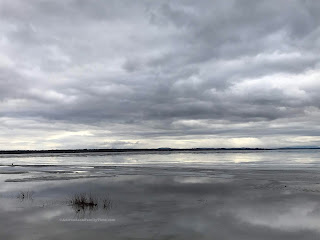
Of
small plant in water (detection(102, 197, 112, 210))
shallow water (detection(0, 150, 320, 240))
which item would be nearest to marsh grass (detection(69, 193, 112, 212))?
small plant in water (detection(102, 197, 112, 210))

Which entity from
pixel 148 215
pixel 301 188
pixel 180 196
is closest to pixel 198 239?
pixel 148 215

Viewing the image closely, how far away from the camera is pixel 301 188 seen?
88.9ft

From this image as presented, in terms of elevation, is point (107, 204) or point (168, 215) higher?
point (107, 204)

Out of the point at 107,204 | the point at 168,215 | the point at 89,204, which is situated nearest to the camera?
the point at 168,215

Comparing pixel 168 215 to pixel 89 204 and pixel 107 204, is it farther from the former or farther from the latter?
pixel 89 204

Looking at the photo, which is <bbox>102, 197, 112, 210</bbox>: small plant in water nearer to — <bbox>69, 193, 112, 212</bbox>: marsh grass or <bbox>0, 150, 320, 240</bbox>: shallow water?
<bbox>69, 193, 112, 212</bbox>: marsh grass

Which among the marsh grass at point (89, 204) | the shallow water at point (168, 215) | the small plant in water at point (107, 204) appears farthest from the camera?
the small plant in water at point (107, 204)

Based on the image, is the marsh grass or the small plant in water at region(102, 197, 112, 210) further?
the small plant in water at region(102, 197, 112, 210)

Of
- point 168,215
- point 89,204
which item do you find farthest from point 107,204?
point 168,215

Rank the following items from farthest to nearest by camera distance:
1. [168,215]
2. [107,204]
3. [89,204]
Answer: [107,204] < [89,204] < [168,215]

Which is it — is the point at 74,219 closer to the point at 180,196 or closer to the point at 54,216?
the point at 54,216

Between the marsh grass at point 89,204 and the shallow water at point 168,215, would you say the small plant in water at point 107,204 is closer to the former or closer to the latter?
the marsh grass at point 89,204

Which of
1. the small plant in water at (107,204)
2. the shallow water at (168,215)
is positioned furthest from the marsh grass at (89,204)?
the shallow water at (168,215)

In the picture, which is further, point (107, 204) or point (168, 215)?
point (107, 204)
